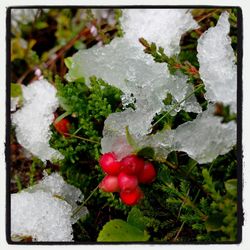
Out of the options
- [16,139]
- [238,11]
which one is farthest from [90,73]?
[238,11]

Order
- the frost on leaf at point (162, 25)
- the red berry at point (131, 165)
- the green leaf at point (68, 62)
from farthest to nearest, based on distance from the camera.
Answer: the green leaf at point (68, 62), the frost on leaf at point (162, 25), the red berry at point (131, 165)

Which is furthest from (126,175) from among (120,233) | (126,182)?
(120,233)

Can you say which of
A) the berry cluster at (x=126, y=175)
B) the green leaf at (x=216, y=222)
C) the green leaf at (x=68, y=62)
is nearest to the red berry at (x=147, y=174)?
the berry cluster at (x=126, y=175)

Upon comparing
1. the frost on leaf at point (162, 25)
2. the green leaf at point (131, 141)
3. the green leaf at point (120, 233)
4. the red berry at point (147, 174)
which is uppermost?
the frost on leaf at point (162, 25)

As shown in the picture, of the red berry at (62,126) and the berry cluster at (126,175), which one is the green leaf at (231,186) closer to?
the berry cluster at (126,175)

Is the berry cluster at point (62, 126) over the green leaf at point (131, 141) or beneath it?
over

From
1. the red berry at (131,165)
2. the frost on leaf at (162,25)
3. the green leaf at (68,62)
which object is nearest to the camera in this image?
the red berry at (131,165)

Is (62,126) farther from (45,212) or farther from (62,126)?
(45,212)
